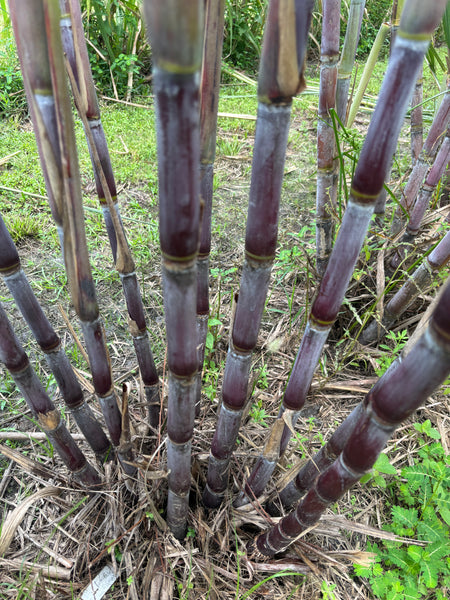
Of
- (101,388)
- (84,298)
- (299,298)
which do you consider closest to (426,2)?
(84,298)

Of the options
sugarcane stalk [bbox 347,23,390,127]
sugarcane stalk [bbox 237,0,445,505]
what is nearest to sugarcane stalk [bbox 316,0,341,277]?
sugarcane stalk [bbox 347,23,390,127]

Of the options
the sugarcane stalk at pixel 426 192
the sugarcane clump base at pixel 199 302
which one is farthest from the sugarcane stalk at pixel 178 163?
the sugarcane stalk at pixel 426 192

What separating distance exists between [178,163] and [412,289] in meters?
1.08

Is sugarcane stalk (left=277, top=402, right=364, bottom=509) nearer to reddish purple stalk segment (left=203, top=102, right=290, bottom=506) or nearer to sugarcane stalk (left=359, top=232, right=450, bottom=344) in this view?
reddish purple stalk segment (left=203, top=102, right=290, bottom=506)

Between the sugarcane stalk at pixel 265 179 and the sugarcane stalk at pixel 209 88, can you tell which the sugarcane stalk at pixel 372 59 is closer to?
the sugarcane stalk at pixel 209 88

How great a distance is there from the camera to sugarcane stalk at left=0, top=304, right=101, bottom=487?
0.74m

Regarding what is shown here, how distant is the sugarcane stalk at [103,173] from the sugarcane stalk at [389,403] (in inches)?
19.5

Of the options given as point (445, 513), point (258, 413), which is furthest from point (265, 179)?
point (445, 513)

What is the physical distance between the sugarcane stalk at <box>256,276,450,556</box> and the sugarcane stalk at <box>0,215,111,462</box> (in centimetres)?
48

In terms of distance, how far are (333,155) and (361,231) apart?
2.30ft

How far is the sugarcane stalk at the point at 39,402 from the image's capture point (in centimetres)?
74

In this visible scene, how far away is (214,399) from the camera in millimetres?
1232

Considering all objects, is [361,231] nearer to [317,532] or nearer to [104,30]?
[317,532]

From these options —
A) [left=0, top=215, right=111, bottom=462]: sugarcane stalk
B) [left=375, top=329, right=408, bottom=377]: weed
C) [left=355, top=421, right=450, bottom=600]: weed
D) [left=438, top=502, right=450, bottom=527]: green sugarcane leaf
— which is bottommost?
[left=355, top=421, right=450, bottom=600]: weed
